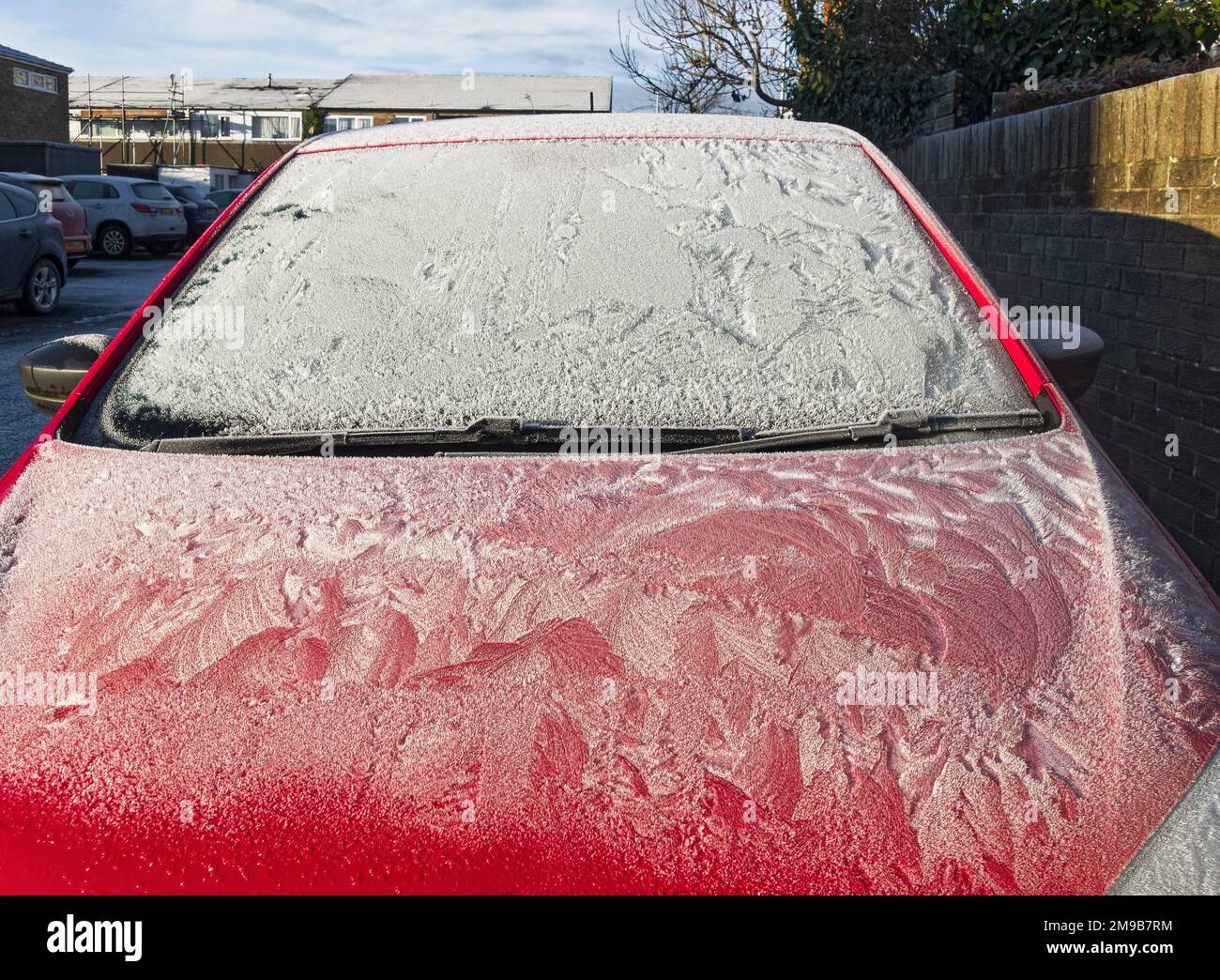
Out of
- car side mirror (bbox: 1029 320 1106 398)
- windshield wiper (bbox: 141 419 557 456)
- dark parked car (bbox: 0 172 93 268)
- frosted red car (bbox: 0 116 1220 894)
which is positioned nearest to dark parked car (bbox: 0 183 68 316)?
dark parked car (bbox: 0 172 93 268)

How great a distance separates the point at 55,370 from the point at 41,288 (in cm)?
1423

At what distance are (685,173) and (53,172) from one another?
34590 mm

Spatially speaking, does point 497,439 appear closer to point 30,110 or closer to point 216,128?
point 30,110

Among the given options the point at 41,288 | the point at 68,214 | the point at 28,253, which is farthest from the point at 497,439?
the point at 68,214

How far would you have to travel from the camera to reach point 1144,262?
17.7ft

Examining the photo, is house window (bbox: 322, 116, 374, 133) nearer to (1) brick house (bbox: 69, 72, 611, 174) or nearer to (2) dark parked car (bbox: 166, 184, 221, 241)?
(1) brick house (bbox: 69, 72, 611, 174)

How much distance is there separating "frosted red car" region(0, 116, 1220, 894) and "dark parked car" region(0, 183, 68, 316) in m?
13.5

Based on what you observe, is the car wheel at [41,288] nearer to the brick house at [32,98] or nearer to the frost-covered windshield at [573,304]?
the frost-covered windshield at [573,304]

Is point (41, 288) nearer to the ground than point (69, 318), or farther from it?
farther from it

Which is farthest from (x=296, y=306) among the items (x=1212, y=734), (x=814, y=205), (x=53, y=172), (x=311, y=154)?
(x=53, y=172)

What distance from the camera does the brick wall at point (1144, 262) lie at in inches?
189

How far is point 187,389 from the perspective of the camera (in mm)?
2160
